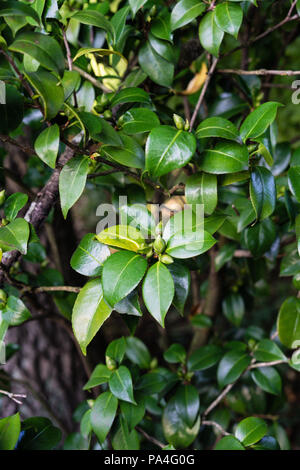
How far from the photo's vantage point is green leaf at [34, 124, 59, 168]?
1.85 ft

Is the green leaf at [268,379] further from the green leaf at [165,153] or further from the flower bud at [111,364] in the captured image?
the green leaf at [165,153]

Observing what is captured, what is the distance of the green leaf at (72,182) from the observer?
0.59 metres

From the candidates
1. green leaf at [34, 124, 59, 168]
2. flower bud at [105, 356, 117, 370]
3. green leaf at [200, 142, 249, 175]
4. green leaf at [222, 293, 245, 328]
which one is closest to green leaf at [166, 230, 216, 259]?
green leaf at [200, 142, 249, 175]

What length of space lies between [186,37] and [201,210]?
634 millimetres

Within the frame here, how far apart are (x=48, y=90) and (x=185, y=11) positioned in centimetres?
35

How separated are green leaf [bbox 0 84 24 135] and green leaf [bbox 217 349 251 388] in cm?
70

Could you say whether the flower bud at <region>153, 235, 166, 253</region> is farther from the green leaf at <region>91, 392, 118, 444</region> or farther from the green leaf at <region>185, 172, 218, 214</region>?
the green leaf at <region>91, 392, 118, 444</region>

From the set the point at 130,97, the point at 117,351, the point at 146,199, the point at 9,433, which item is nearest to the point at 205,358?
the point at 117,351

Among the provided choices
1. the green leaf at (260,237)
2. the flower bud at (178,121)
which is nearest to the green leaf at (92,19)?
the flower bud at (178,121)

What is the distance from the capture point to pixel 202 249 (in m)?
0.57

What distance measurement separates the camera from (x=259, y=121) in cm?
64

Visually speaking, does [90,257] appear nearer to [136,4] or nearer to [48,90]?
[48,90]

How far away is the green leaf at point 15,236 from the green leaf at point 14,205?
4 cm

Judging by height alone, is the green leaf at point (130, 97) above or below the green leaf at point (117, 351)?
above
